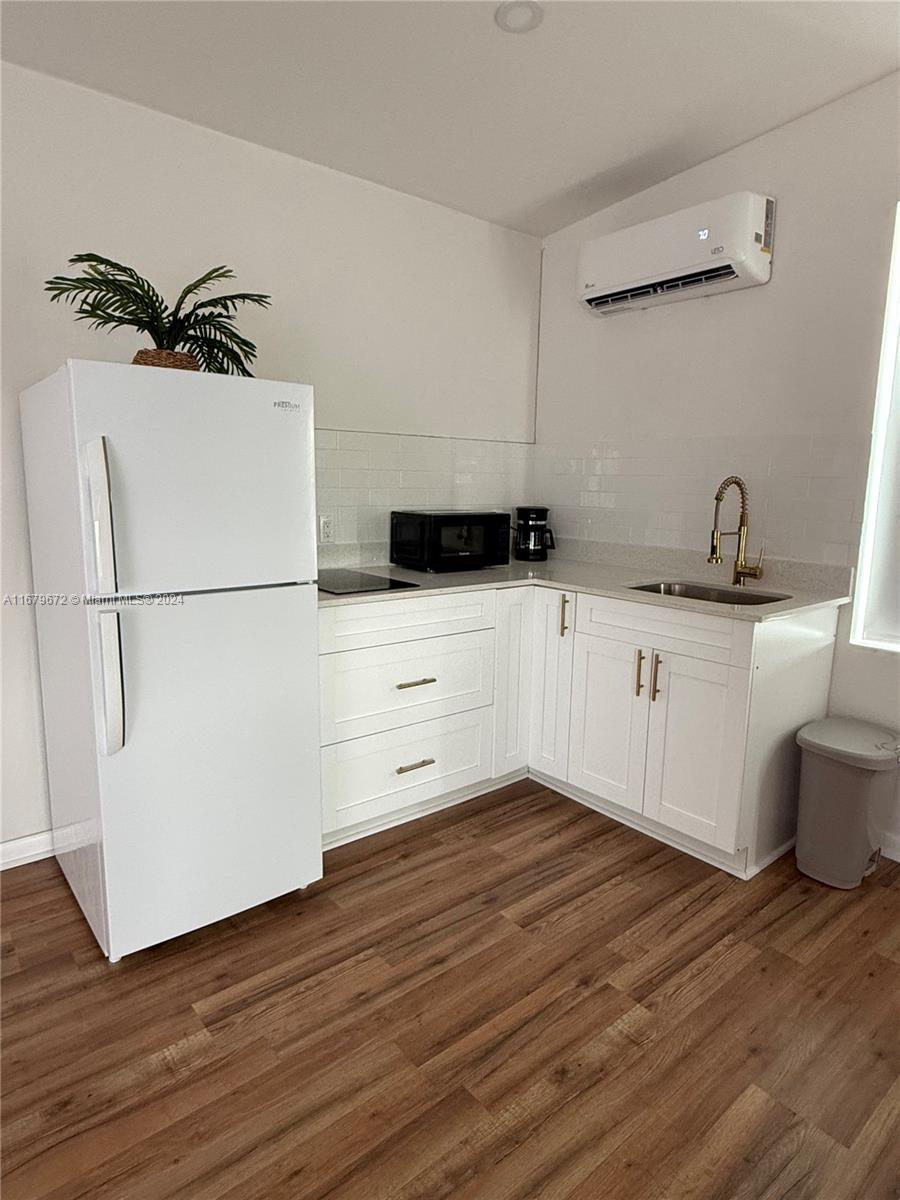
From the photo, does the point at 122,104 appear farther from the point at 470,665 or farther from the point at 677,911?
the point at 677,911

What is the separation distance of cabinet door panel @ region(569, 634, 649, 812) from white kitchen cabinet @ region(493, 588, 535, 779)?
250 mm

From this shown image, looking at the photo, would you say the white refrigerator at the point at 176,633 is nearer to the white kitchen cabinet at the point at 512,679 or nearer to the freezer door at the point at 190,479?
the freezer door at the point at 190,479

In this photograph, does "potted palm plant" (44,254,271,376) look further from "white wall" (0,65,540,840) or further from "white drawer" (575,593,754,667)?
"white drawer" (575,593,754,667)

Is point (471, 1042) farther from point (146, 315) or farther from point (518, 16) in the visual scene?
point (518, 16)

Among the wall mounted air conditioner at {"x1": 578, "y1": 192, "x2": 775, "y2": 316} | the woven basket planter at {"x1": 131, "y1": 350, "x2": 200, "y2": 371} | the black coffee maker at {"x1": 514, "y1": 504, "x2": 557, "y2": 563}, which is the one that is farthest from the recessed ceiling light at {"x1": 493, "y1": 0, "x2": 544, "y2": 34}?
the black coffee maker at {"x1": 514, "y1": 504, "x2": 557, "y2": 563}

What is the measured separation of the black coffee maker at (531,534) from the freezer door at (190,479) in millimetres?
1643

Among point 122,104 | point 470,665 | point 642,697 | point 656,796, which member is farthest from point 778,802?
point 122,104

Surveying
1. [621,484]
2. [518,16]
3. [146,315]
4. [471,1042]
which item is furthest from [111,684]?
[621,484]

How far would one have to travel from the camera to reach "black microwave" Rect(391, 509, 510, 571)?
2.97 m

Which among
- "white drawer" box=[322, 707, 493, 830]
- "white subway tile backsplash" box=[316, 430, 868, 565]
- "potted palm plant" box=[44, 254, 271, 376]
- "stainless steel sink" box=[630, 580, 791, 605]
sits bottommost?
"white drawer" box=[322, 707, 493, 830]

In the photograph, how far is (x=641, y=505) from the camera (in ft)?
10.6

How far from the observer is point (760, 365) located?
275cm

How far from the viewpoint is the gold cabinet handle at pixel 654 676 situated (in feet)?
8.20

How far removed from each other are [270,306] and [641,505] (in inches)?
71.6
